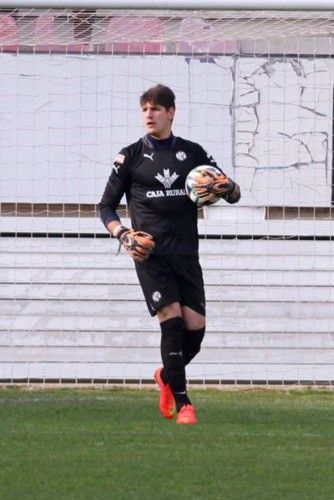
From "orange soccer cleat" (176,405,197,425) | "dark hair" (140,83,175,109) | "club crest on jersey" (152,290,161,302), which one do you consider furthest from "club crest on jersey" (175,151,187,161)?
"orange soccer cleat" (176,405,197,425)

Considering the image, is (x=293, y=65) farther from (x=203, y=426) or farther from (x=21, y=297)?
(x=203, y=426)

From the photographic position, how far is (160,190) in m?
9.44

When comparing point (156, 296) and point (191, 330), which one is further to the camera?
point (191, 330)

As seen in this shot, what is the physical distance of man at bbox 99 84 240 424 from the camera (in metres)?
9.36

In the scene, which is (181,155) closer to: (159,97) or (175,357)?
(159,97)

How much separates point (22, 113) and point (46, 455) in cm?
699

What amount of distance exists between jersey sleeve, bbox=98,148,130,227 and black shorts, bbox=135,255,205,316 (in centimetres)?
40

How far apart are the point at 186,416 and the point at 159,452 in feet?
5.10

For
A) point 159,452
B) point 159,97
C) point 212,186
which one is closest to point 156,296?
point 212,186

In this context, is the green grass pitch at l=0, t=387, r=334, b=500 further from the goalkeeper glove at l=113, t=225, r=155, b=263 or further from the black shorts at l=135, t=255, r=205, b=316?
the goalkeeper glove at l=113, t=225, r=155, b=263

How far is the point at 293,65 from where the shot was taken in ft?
46.6

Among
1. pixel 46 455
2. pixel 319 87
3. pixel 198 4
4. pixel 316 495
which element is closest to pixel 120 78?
pixel 319 87

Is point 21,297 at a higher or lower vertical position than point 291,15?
lower

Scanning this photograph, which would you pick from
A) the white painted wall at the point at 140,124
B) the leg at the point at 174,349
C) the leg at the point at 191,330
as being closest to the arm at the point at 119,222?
the leg at the point at 174,349
